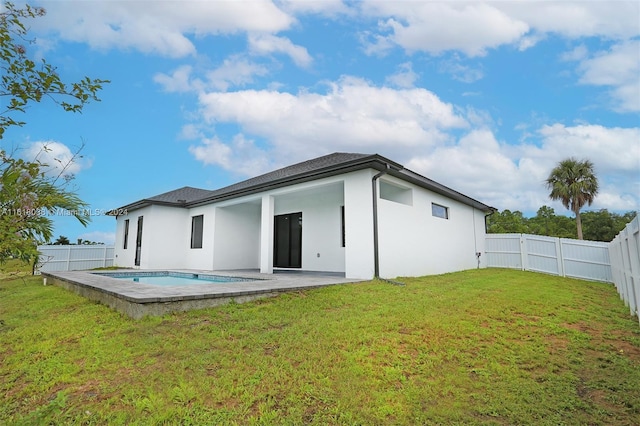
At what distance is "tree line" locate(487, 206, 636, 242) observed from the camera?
2677 cm

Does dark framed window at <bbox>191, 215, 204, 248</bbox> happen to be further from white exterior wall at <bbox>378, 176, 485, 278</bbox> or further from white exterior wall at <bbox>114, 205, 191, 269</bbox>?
white exterior wall at <bbox>378, 176, 485, 278</bbox>

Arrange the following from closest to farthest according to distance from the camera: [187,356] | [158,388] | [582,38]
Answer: [158,388], [187,356], [582,38]

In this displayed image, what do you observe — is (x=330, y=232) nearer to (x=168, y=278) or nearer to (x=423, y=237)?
(x=423, y=237)

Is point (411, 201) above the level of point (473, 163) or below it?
below

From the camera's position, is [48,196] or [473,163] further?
[473,163]

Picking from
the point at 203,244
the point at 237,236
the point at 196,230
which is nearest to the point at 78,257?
the point at 196,230

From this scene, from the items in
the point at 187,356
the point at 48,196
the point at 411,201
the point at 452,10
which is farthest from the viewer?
the point at 411,201

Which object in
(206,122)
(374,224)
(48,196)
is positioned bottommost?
(48,196)

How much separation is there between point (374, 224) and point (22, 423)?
7.26 meters

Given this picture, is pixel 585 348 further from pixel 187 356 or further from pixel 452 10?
pixel 452 10

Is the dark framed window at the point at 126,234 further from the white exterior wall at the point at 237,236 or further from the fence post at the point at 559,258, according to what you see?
the fence post at the point at 559,258

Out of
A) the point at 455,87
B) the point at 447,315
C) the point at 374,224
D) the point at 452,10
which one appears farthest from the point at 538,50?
the point at 447,315

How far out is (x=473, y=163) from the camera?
62.3ft

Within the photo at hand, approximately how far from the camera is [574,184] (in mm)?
22078
